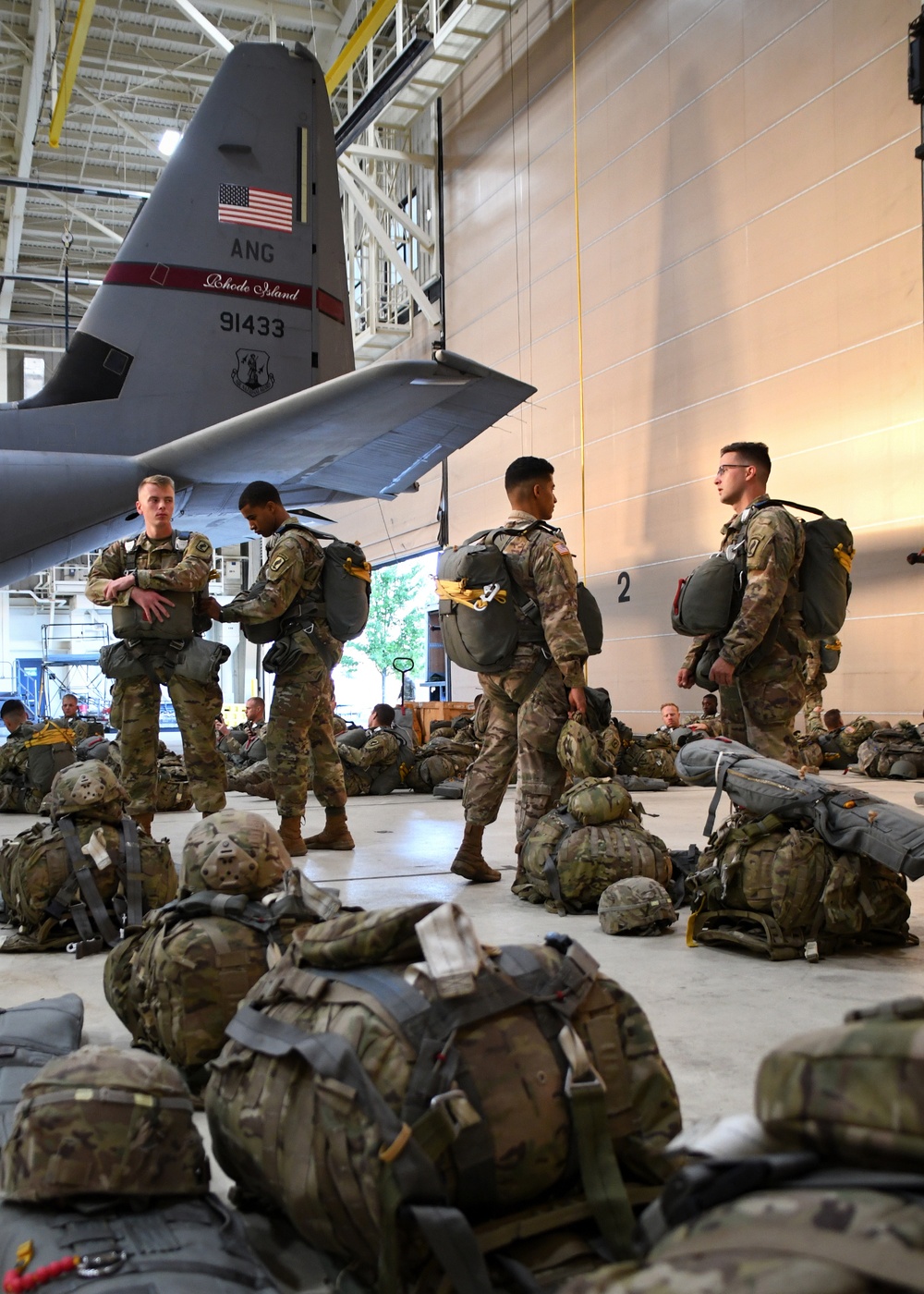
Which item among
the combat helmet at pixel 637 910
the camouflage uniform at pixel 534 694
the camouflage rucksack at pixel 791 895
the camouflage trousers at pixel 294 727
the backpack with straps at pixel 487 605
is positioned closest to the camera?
the camouflage rucksack at pixel 791 895

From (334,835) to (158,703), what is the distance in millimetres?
1221

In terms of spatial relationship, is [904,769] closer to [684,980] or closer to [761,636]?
[761,636]

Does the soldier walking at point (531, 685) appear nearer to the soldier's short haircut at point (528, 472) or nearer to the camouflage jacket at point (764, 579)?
the soldier's short haircut at point (528, 472)

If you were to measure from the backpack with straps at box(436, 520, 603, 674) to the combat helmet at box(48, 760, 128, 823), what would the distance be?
144 centimetres

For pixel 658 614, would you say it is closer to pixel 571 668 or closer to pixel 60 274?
pixel 571 668

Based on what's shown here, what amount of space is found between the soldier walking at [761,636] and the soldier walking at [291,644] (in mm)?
1888

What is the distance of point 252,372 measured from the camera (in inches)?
305

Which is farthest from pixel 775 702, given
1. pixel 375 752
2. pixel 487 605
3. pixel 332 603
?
pixel 375 752

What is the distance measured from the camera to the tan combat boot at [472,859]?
4.44m

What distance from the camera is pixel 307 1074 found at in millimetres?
1352

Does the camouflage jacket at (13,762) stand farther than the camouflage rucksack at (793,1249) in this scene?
Yes

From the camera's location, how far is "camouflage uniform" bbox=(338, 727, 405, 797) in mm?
8570

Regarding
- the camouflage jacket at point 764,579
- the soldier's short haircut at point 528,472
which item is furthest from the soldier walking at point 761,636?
the soldier's short haircut at point 528,472

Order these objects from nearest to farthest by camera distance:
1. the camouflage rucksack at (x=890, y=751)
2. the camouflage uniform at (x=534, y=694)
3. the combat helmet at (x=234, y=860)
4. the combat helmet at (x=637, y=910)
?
the combat helmet at (x=234, y=860) → the combat helmet at (x=637, y=910) → the camouflage uniform at (x=534, y=694) → the camouflage rucksack at (x=890, y=751)
